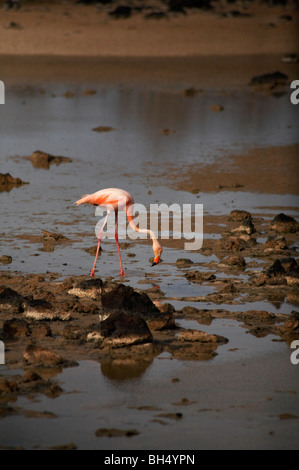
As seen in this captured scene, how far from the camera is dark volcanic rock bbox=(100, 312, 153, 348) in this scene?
24.9ft

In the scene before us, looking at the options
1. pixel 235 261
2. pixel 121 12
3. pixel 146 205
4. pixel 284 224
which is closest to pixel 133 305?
pixel 235 261

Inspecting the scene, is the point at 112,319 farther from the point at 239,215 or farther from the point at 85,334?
the point at 239,215

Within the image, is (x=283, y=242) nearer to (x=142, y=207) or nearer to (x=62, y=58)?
(x=142, y=207)

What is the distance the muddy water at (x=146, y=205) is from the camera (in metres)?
6.30

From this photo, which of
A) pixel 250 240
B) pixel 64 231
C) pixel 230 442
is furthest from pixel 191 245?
pixel 230 442

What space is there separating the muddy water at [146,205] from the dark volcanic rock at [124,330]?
0.28m

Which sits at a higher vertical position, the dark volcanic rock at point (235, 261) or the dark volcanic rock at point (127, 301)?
the dark volcanic rock at point (235, 261)

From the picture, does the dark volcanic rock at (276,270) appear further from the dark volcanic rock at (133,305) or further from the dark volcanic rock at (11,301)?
the dark volcanic rock at (11,301)
